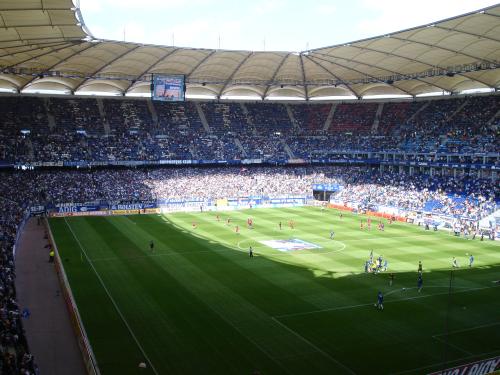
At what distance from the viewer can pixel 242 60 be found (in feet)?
192

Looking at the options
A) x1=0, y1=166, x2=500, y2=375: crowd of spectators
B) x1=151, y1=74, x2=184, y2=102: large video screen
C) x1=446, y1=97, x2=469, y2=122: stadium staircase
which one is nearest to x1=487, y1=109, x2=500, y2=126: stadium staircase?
x1=446, y1=97, x2=469, y2=122: stadium staircase

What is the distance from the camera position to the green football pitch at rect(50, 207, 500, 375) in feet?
67.3

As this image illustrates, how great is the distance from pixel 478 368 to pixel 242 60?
154 ft

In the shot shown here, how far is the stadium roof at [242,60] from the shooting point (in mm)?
36375

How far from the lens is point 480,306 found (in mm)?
27234

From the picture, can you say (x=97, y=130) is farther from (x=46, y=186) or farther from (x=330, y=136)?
(x=330, y=136)

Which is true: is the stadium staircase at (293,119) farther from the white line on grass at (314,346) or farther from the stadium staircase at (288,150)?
the white line on grass at (314,346)

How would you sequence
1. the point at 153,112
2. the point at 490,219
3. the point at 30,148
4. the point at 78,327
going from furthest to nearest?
the point at 153,112, the point at 30,148, the point at 490,219, the point at 78,327

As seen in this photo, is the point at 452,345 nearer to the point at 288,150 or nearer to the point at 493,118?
the point at 493,118

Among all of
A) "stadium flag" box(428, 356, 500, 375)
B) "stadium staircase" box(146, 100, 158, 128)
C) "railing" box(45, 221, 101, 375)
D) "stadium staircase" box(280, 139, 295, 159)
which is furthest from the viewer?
"stadium staircase" box(280, 139, 295, 159)

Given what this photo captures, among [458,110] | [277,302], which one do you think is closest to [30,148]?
[277,302]

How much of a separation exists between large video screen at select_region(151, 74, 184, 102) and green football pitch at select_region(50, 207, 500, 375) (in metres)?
17.6

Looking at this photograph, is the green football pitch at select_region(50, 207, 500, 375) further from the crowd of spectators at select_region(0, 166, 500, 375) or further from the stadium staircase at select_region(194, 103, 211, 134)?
the stadium staircase at select_region(194, 103, 211, 134)

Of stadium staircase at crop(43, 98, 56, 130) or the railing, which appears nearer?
the railing
